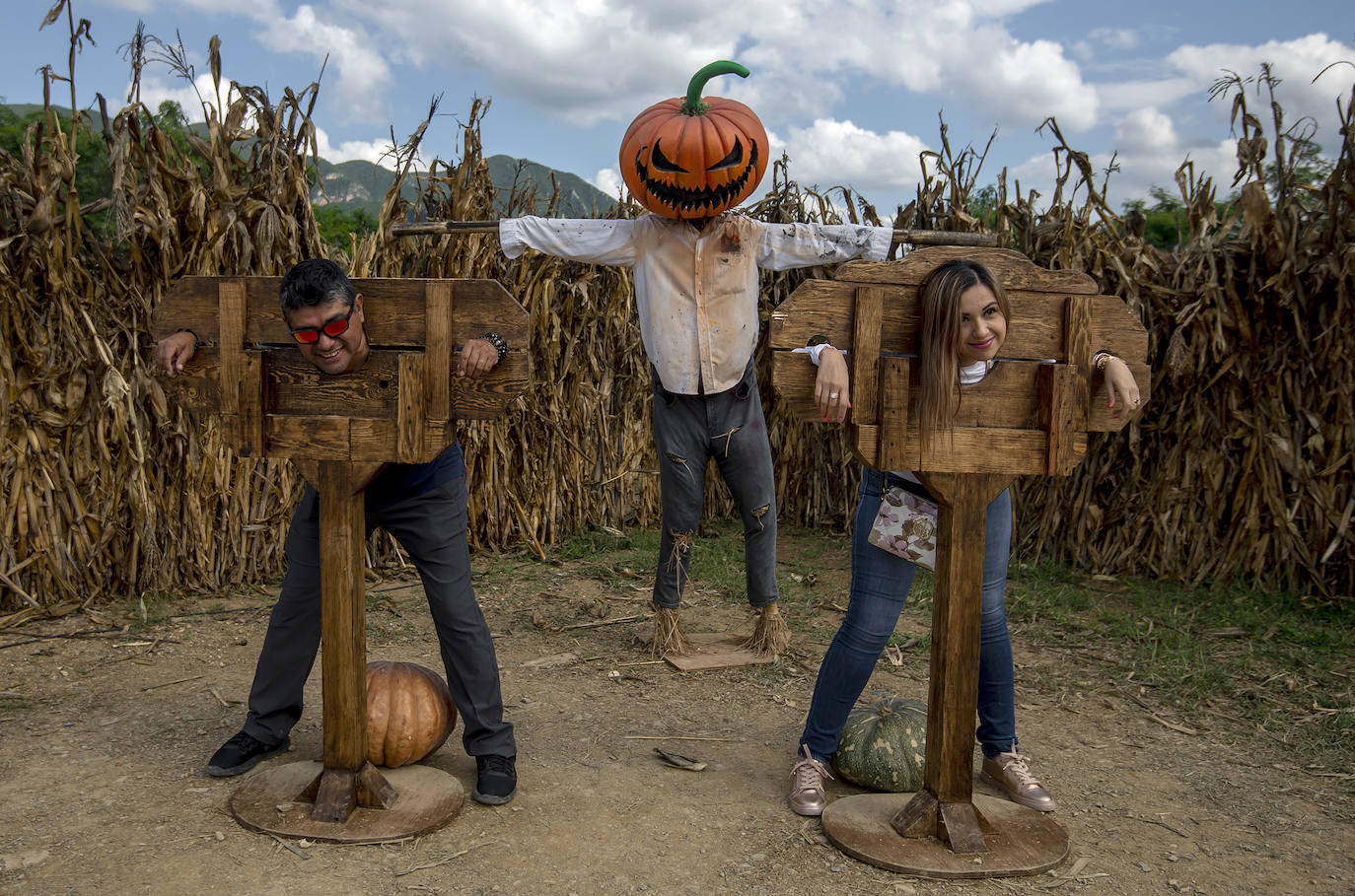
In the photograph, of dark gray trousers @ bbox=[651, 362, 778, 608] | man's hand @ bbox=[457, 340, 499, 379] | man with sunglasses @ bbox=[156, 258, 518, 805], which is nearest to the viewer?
man's hand @ bbox=[457, 340, 499, 379]

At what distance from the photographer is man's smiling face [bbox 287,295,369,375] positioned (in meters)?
2.91

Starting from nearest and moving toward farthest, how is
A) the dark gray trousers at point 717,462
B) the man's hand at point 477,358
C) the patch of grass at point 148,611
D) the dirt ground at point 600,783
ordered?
1. the dirt ground at point 600,783
2. the man's hand at point 477,358
3. the dark gray trousers at point 717,462
4. the patch of grass at point 148,611

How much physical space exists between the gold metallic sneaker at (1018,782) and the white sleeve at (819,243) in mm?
2157

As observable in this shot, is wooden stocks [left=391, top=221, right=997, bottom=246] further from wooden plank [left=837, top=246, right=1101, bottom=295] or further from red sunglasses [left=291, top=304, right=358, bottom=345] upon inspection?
red sunglasses [left=291, top=304, right=358, bottom=345]

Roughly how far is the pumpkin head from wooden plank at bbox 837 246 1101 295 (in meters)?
1.36

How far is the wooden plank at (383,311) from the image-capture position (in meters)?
3.04

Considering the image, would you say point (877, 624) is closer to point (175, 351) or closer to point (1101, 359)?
point (1101, 359)

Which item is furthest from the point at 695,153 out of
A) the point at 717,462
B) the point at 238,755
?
the point at 238,755

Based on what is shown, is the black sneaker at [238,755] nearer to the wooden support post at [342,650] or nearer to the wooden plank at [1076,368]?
the wooden support post at [342,650]

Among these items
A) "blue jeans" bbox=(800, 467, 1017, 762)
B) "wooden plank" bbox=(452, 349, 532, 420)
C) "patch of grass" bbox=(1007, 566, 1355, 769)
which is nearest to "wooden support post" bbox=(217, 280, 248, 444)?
"wooden plank" bbox=(452, 349, 532, 420)

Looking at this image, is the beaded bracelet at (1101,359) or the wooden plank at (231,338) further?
the wooden plank at (231,338)

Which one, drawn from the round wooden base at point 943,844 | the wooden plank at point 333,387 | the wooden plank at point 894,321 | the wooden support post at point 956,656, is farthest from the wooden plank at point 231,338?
the round wooden base at point 943,844

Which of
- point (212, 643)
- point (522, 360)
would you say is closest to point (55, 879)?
point (522, 360)

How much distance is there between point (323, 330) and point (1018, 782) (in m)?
2.76
